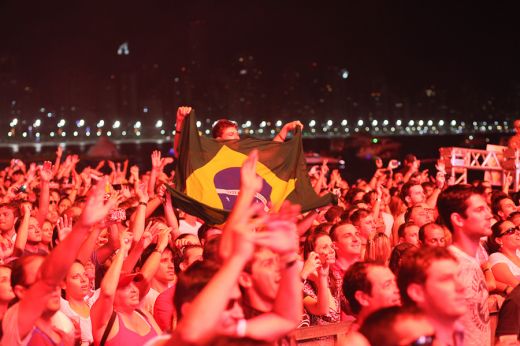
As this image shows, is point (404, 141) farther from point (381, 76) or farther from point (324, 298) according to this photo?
point (324, 298)

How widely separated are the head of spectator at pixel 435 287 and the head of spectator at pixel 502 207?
16.5 ft

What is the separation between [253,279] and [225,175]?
354 centimetres

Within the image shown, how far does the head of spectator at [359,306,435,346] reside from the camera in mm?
3406

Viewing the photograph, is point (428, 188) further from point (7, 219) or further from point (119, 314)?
point (119, 314)

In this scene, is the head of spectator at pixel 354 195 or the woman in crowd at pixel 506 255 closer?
the woman in crowd at pixel 506 255

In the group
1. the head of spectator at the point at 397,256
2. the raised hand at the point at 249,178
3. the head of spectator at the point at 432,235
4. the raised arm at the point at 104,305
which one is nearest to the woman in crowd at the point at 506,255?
the head of spectator at the point at 432,235

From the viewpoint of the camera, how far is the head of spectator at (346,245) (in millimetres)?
6270

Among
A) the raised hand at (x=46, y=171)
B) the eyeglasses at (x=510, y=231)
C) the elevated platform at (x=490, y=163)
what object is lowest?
the eyeglasses at (x=510, y=231)

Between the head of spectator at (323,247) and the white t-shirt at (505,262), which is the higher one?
the head of spectator at (323,247)

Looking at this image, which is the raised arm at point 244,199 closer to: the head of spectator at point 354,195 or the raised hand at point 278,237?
the raised hand at point 278,237

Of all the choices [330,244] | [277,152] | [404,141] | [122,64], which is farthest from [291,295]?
[122,64]

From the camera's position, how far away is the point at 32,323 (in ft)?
12.9

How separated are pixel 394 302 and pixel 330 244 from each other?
5.61ft

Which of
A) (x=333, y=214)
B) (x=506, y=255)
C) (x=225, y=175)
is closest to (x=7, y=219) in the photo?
(x=225, y=175)
